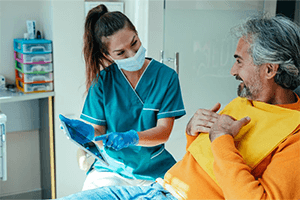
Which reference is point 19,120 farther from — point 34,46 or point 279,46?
point 279,46

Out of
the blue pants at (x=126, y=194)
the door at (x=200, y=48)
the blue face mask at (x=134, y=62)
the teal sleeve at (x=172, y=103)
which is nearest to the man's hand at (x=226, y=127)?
the blue pants at (x=126, y=194)

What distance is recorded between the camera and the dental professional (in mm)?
1654

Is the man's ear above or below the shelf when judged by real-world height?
above

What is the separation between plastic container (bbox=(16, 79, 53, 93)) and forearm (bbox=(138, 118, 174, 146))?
3.69ft

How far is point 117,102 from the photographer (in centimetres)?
172

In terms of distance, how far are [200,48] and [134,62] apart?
4.37 feet

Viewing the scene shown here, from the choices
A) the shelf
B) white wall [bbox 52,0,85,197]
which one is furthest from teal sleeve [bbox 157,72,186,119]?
the shelf

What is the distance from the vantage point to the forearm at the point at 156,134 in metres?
1.58

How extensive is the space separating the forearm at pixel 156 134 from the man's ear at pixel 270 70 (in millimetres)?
551

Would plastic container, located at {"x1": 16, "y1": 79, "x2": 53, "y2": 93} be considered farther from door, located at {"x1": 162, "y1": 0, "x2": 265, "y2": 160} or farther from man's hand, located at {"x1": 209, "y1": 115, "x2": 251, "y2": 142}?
man's hand, located at {"x1": 209, "y1": 115, "x2": 251, "y2": 142}

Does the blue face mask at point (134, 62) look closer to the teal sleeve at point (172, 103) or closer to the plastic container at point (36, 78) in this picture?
the teal sleeve at point (172, 103)

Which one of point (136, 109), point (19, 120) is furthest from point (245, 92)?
point (19, 120)

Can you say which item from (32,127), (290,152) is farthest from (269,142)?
(32,127)

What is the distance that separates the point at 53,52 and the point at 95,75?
0.86 metres
